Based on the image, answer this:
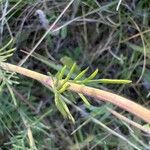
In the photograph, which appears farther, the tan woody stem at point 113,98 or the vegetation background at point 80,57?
the vegetation background at point 80,57

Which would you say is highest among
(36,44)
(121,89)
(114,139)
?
(36,44)

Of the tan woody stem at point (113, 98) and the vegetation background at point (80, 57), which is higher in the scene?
the tan woody stem at point (113, 98)

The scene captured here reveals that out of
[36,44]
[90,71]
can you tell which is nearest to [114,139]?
[90,71]

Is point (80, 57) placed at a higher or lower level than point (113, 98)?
lower

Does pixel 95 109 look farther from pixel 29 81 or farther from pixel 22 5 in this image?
pixel 22 5

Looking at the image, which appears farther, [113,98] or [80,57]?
[80,57]

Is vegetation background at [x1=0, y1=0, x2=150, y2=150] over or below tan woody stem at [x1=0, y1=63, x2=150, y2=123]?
below

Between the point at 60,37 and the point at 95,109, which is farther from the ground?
the point at 60,37

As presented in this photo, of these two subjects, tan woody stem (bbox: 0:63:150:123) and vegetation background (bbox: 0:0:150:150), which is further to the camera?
vegetation background (bbox: 0:0:150:150)
